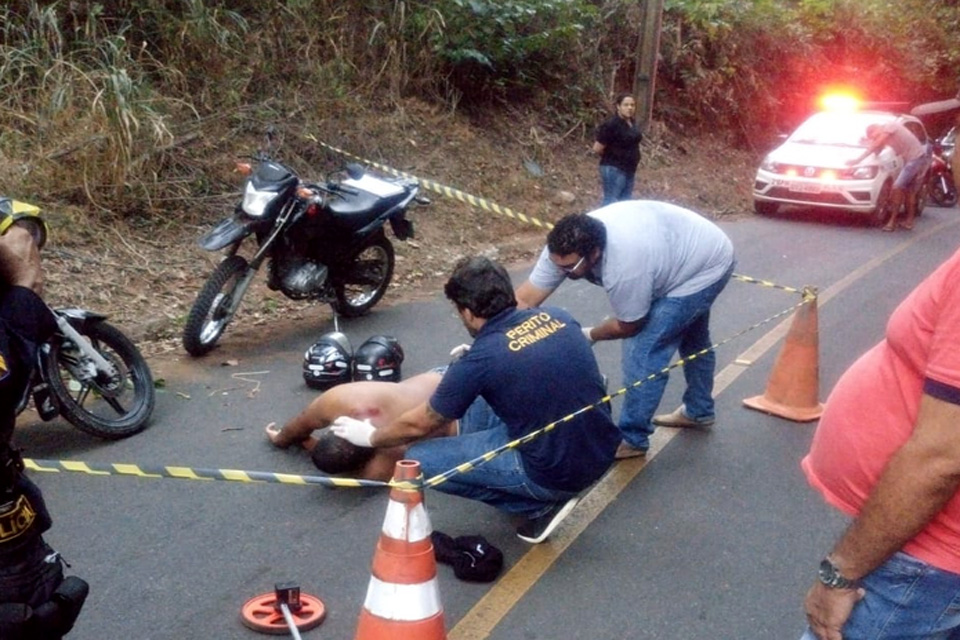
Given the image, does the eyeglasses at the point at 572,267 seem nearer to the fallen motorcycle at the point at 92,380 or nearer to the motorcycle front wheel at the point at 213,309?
the fallen motorcycle at the point at 92,380

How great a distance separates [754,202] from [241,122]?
8533mm

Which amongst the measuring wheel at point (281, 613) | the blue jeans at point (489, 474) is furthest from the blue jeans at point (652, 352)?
the measuring wheel at point (281, 613)

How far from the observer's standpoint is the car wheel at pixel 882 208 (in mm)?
15156

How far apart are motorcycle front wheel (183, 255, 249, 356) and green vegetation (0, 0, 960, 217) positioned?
2.46 metres

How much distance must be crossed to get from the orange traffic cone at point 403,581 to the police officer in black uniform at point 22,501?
0.86 metres

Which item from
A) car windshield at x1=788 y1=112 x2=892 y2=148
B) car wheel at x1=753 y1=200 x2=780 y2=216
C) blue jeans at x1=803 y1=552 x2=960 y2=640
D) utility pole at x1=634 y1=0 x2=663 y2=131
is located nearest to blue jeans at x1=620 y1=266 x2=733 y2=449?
blue jeans at x1=803 y1=552 x2=960 y2=640

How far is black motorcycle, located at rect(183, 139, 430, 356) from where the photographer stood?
703 centimetres

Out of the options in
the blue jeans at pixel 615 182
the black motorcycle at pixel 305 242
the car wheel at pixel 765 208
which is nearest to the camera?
the black motorcycle at pixel 305 242

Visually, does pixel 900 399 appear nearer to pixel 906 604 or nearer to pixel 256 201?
pixel 906 604

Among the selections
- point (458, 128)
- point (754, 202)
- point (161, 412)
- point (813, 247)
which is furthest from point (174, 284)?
point (754, 202)

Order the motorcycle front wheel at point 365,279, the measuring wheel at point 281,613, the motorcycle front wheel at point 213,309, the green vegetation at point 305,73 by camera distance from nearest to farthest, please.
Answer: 1. the measuring wheel at point 281,613
2. the motorcycle front wheel at point 213,309
3. the motorcycle front wheel at point 365,279
4. the green vegetation at point 305,73

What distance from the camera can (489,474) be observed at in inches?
172

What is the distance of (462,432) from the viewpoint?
16.0 ft

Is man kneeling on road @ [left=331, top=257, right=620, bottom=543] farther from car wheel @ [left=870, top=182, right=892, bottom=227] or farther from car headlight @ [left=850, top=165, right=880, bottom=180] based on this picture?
car wheel @ [left=870, top=182, right=892, bottom=227]
